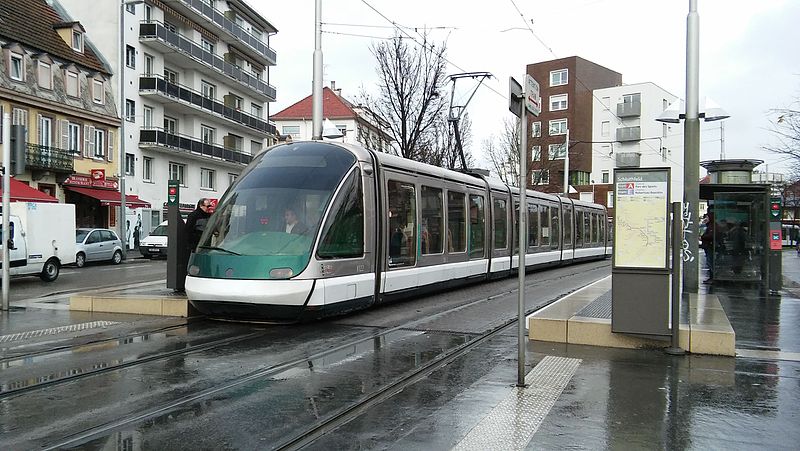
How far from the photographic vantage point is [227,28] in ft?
168

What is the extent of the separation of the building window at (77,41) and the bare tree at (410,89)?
1839cm

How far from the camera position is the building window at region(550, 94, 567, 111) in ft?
Answer: 217

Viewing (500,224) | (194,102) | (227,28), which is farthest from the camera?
(227,28)

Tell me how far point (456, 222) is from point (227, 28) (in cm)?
4207

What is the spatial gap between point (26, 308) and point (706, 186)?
15.0m

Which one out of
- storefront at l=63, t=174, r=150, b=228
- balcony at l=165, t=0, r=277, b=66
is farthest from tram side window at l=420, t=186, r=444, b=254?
balcony at l=165, t=0, r=277, b=66

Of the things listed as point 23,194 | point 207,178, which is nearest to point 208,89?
point 207,178

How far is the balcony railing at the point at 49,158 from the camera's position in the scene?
104 ft

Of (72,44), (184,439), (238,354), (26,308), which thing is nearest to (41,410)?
(184,439)

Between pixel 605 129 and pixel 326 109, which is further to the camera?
pixel 326 109

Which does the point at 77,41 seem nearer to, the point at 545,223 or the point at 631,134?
the point at 545,223

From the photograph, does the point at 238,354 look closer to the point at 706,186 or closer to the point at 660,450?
the point at 660,450

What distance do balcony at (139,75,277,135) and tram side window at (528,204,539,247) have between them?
95.6ft

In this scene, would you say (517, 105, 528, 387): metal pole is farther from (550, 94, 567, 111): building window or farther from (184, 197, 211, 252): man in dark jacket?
(550, 94, 567, 111): building window
